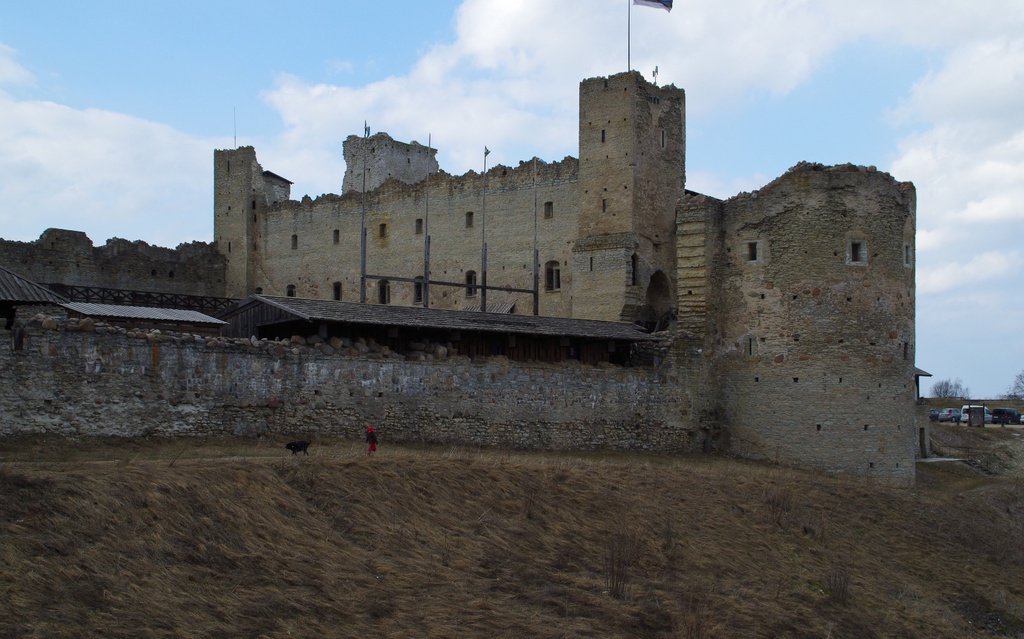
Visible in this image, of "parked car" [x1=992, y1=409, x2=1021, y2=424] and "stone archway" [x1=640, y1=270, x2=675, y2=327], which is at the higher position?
"stone archway" [x1=640, y1=270, x2=675, y2=327]

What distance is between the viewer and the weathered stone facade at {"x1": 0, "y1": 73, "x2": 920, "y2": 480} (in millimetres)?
24000

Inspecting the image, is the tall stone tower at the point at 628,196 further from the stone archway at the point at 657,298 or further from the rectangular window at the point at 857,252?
the rectangular window at the point at 857,252

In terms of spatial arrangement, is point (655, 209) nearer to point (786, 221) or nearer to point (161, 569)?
point (786, 221)

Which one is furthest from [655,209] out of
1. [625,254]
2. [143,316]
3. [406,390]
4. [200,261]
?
[200,261]

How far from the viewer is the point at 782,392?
101ft

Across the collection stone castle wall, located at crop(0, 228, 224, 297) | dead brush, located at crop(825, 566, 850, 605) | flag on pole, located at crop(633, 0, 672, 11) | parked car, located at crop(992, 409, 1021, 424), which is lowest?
dead brush, located at crop(825, 566, 850, 605)

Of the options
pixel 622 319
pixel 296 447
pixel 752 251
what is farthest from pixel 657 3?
pixel 296 447

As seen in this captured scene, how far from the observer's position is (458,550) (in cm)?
1738

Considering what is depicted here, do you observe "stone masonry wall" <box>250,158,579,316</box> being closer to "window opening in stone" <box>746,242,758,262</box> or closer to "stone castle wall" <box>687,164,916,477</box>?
"window opening in stone" <box>746,242,758,262</box>

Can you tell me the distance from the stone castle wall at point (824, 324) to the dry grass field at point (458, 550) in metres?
3.74

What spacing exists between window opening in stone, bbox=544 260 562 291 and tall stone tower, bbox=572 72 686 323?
5.69ft

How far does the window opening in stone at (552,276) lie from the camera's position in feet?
135

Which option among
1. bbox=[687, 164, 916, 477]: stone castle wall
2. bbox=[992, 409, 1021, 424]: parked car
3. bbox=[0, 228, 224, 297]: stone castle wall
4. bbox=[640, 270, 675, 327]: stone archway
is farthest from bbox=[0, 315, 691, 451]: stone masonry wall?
bbox=[992, 409, 1021, 424]: parked car

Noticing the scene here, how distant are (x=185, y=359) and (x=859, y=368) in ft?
61.6
